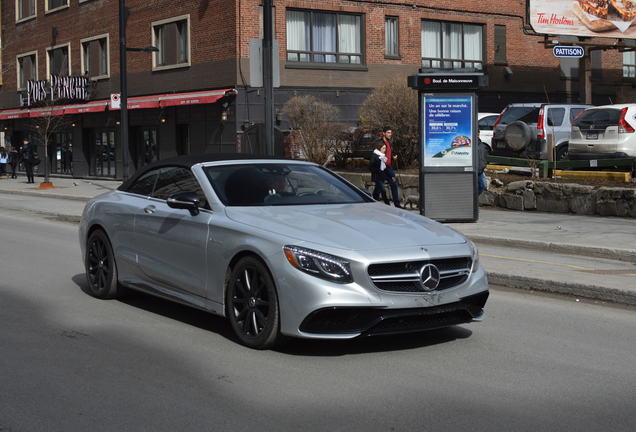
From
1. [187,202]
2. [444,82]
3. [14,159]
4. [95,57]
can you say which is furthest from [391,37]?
[187,202]

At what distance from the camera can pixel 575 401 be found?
5.70 meters

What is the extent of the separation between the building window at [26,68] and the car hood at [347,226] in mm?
40271

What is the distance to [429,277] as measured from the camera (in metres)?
6.65

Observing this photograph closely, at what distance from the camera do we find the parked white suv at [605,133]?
64.2 ft

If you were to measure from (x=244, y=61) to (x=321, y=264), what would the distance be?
25.0m

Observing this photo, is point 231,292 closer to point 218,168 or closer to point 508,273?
point 218,168

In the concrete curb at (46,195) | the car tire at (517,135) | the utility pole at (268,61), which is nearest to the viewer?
the utility pole at (268,61)

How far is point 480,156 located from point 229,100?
15.0 m

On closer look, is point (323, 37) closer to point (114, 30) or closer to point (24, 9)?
point (114, 30)

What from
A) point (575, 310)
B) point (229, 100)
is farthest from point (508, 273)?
point (229, 100)

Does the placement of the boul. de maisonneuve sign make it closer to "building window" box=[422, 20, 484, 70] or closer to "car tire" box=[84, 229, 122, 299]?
"car tire" box=[84, 229, 122, 299]

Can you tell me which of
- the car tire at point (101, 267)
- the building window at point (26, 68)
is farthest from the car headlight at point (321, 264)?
the building window at point (26, 68)

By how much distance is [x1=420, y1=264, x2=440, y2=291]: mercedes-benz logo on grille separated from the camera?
6.63 metres

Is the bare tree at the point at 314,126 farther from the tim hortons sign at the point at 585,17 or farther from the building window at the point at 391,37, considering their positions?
the tim hortons sign at the point at 585,17
